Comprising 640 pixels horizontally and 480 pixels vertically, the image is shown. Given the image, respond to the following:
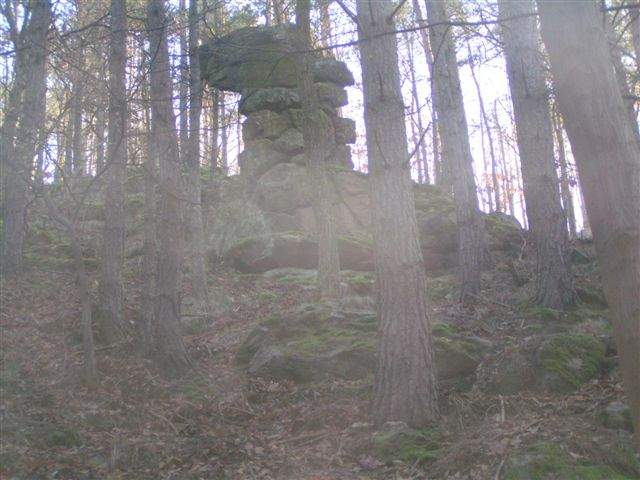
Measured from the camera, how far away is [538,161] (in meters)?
10.6

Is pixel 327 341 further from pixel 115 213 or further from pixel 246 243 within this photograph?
pixel 246 243

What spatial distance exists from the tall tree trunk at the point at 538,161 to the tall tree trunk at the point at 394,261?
11.9ft

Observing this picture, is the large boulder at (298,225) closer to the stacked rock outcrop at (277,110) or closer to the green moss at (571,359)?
the stacked rock outcrop at (277,110)

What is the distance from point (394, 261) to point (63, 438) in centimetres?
426

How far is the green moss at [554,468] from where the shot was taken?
210 inches

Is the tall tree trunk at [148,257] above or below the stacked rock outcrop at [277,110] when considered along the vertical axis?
below

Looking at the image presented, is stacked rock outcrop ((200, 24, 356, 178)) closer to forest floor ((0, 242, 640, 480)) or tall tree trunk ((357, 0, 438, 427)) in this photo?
forest floor ((0, 242, 640, 480))

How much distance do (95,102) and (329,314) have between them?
5.24m

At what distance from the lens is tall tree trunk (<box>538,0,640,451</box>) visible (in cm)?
466

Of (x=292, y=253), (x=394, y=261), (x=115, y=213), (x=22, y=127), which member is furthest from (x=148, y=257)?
(x=394, y=261)

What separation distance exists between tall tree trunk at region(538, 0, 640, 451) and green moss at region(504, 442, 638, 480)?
26.2 inches

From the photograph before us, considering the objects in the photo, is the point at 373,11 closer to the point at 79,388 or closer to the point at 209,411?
the point at 209,411

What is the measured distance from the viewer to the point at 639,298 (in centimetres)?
464

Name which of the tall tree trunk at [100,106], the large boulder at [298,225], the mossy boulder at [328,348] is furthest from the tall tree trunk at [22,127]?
the large boulder at [298,225]
